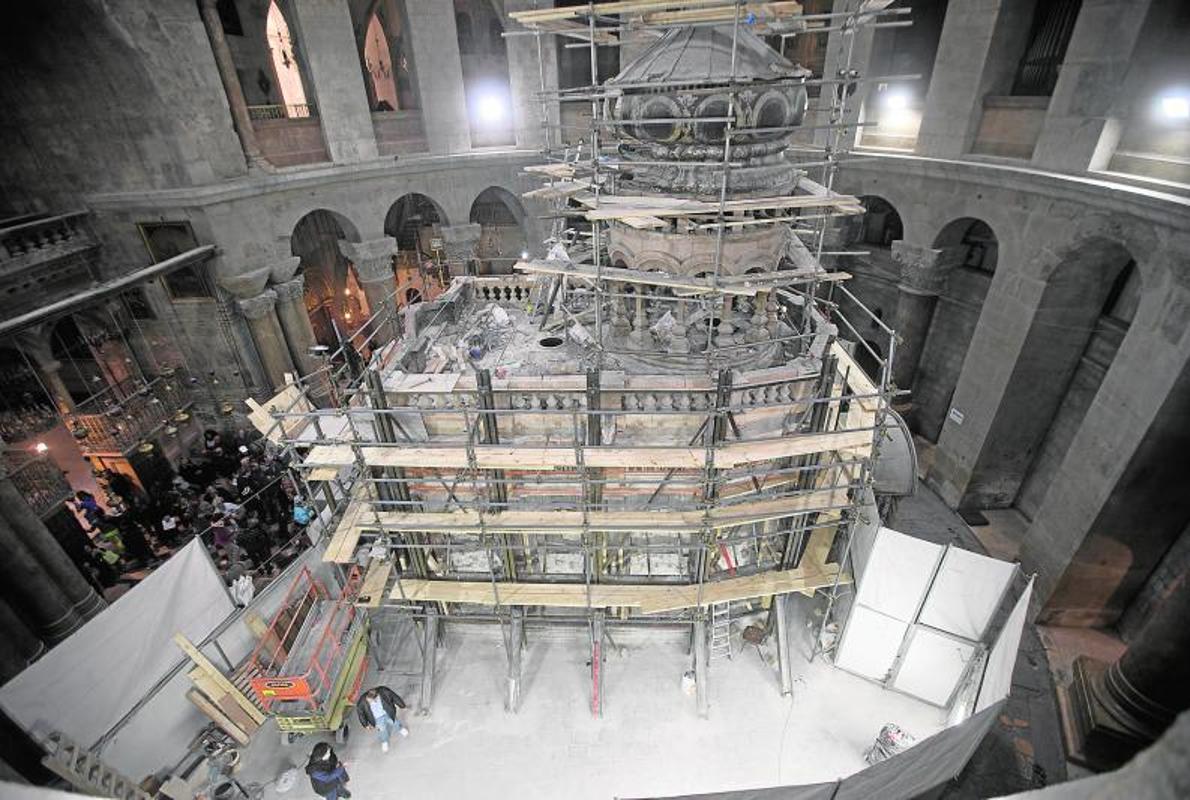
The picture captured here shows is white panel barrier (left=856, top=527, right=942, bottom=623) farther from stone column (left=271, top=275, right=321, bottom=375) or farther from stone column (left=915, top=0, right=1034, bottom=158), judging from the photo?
stone column (left=271, top=275, right=321, bottom=375)

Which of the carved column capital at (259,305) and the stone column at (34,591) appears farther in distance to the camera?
the carved column capital at (259,305)

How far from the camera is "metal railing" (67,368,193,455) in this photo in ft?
56.9

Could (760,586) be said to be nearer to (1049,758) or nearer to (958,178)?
(1049,758)

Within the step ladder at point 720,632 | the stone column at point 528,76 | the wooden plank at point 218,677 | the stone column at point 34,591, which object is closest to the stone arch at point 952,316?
the step ladder at point 720,632

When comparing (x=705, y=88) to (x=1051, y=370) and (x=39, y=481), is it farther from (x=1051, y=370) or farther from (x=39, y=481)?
(x=39, y=481)

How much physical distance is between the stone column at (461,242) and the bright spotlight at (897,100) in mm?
15403

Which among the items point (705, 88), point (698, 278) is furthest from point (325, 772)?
point (705, 88)

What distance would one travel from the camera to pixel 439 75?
2136 centimetres

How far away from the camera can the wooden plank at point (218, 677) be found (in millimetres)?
11344

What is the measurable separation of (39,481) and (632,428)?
49.0 ft

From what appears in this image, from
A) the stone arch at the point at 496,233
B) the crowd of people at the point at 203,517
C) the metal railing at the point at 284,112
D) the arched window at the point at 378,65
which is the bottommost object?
Answer: the crowd of people at the point at 203,517

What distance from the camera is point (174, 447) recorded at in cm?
2050

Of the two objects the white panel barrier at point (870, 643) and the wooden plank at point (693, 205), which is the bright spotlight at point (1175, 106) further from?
the white panel barrier at point (870, 643)

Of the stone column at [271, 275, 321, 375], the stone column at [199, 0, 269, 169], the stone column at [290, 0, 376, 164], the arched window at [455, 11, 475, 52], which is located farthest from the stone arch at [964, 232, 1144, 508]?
the arched window at [455, 11, 475, 52]
